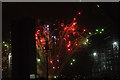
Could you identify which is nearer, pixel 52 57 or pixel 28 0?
pixel 28 0

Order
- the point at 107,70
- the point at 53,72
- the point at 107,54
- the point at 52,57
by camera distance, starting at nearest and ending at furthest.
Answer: the point at 52,57 → the point at 53,72 → the point at 107,70 → the point at 107,54

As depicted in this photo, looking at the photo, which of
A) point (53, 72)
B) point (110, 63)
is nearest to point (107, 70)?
point (110, 63)

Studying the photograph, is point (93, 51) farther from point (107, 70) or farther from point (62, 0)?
point (62, 0)

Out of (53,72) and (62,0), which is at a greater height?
(62,0)

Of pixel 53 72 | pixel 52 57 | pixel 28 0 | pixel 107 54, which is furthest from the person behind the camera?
pixel 107 54

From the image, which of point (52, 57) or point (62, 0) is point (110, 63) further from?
point (62, 0)

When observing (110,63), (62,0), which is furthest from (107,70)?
(62,0)

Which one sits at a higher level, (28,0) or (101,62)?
(28,0)

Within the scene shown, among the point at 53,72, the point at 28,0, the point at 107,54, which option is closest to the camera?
the point at 28,0

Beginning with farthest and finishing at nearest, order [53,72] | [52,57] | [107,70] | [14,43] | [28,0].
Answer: [107,70] < [53,72] < [52,57] < [14,43] < [28,0]
